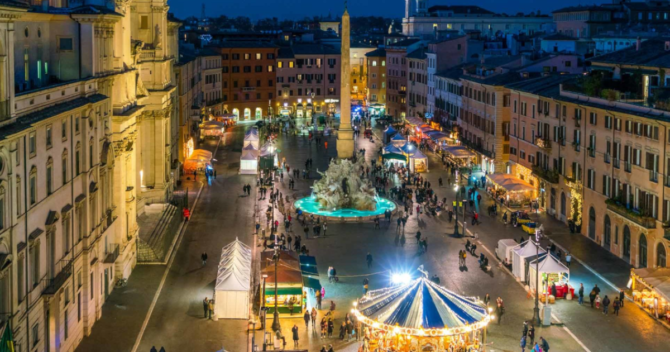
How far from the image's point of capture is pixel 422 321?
35156mm

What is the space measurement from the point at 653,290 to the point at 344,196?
103 feet

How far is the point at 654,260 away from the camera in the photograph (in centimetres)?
5034

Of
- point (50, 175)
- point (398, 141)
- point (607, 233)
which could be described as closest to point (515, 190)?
point (607, 233)

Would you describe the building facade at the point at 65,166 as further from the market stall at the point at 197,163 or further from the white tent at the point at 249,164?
the white tent at the point at 249,164

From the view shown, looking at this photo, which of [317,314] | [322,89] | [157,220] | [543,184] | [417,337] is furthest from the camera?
[322,89]

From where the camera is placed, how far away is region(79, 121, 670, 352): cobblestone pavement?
40.4 m

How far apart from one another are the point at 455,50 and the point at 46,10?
84421mm

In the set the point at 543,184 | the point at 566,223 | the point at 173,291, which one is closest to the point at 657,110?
the point at 566,223

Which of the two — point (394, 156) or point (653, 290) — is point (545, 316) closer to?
point (653, 290)

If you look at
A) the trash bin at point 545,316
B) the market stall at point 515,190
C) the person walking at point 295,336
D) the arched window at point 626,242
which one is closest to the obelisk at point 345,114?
the market stall at point 515,190

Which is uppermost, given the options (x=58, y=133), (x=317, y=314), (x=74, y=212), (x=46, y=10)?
(x=46, y=10)

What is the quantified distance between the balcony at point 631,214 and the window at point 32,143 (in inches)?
1270

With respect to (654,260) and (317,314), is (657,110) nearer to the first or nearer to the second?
(654,260)

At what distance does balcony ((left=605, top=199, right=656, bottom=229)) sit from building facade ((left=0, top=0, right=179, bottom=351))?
1048 inches
